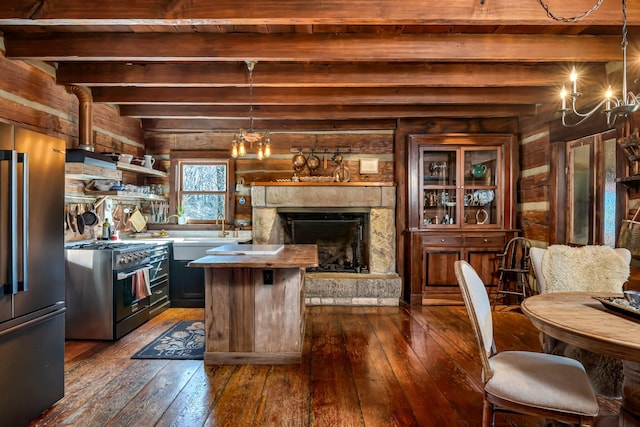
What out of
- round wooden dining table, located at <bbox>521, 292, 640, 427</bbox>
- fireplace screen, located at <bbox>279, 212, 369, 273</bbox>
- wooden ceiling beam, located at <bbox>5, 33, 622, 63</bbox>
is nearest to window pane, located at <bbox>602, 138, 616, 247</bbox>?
wooden ceiling beam, located at <bbox>5, 33, 622, 63</bbox>

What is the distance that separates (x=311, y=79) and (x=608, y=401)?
3.23 metres

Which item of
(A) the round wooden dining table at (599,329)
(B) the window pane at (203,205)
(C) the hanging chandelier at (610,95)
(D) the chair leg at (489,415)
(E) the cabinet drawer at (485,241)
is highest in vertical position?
(C) the hanging chandelier at (610,95)

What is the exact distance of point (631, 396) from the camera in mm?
1596

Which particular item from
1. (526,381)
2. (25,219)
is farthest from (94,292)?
(526,381)

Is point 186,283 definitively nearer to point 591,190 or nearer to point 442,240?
point 442,240

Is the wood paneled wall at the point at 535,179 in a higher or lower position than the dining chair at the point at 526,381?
higher

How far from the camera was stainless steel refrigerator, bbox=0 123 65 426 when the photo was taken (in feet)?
6.18

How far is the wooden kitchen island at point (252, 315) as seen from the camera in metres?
2.82

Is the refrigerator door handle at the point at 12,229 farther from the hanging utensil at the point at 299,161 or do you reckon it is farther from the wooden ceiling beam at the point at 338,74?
the hanging utensil at the point at 299,161

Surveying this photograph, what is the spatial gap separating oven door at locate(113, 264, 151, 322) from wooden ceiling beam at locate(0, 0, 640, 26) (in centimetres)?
211

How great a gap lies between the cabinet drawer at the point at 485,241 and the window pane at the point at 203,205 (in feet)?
11.1

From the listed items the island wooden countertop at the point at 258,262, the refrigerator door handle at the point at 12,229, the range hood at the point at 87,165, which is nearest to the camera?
the refrigerator door handle at the point at 12,229

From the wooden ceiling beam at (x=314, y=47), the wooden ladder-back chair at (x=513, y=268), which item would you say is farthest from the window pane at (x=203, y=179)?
the wooden ladder-back chair at (x=513, y=268)

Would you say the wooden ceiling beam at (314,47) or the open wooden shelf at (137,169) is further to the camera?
the open wooden shelf at (137,169)
